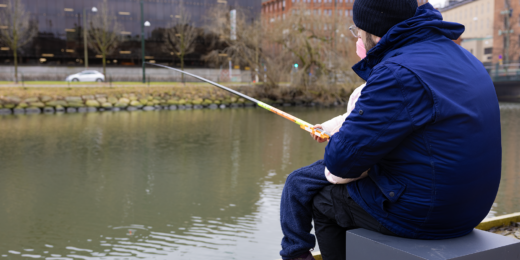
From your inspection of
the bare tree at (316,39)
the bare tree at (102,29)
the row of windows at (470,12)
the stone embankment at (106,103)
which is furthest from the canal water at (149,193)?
the row of windows at (470,12)

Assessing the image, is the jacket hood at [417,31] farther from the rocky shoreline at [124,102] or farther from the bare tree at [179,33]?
the bare tree at [179,33]

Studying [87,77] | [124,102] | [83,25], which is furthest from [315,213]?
[83,25]

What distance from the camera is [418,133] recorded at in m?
1.61

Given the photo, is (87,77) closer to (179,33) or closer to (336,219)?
(179,33)

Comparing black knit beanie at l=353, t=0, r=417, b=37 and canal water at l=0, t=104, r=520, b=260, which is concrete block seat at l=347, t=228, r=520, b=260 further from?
canal water at l=0, t=104, r=520, b=260

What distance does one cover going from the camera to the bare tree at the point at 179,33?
36375mm

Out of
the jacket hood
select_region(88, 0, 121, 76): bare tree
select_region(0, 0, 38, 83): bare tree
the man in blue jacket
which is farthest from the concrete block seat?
select_region(88, 0, 121, 76): bare tree

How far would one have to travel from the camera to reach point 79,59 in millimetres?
36219

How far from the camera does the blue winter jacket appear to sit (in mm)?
1573

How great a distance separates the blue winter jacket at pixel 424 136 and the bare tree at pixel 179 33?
3496 centimetres

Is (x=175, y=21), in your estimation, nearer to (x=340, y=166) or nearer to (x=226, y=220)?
(x=226, y=220)

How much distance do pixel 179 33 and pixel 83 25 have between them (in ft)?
24.0

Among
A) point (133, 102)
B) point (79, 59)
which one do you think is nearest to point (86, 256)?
point (133, 102)

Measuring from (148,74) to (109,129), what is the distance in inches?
1028
